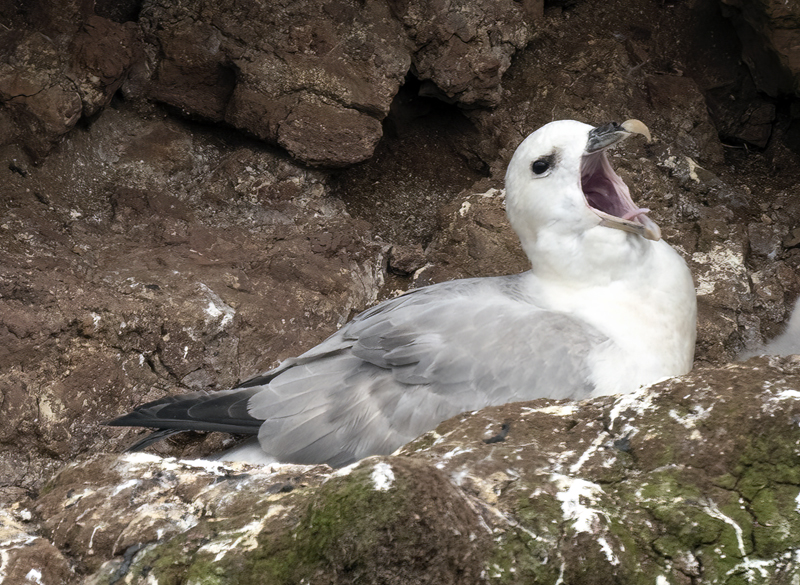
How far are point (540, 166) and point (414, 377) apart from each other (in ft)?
3.36

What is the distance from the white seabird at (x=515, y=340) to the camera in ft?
9.69

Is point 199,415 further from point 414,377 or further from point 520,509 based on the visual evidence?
point 520,509

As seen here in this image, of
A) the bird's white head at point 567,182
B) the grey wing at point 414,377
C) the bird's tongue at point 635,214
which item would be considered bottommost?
the grey wing at point 414,377

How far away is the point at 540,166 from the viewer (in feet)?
11.1

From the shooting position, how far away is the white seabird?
295 cm

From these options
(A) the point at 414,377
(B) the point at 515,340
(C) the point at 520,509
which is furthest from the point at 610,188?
(C) the point at 520,509

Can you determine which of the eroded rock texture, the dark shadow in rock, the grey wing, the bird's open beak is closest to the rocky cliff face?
the dark shadow in rock

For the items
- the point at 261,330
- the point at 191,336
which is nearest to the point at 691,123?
the point at 261,330

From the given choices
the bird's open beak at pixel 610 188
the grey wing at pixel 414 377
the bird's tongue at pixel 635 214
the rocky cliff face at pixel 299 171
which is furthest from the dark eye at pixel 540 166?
the rocky cliff face at pixel 299 171

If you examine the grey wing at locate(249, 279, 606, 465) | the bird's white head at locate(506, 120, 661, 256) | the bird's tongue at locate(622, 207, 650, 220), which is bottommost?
the grey wing at locate(249, 279, 606, 465)

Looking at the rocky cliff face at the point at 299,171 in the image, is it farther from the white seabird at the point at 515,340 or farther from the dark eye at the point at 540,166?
the dark eye at the point at 540,166

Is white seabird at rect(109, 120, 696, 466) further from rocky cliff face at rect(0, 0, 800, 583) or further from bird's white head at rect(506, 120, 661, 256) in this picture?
rocky cliff face at rect(0, 0, 800, 583)

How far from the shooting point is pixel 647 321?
3.20m

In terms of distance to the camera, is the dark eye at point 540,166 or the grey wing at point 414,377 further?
the dark eye at point 540,166
